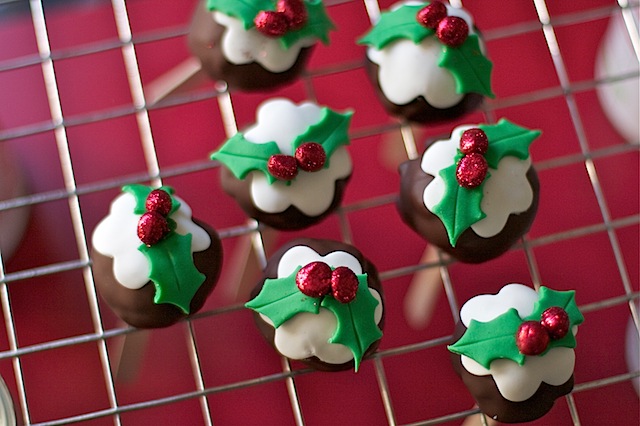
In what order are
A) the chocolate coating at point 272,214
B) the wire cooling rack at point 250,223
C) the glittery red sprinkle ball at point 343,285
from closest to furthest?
the glittery red sprinkle ball at point 343,285
the chocolate coating at point 272,214
the wire cooling rack at point 250,223

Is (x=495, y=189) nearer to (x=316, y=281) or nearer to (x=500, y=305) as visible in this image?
(x=500, y=305)

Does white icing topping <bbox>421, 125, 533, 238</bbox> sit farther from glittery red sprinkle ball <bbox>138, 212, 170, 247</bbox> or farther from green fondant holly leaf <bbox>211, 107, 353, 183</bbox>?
glittery red sprinkle ball <bbox>138, 212, 170, 247</bbox>

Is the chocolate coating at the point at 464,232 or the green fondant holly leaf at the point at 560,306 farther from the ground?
the chocolate coating at the point at 464,232

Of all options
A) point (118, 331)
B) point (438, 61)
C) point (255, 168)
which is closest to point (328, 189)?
point (255, 168)

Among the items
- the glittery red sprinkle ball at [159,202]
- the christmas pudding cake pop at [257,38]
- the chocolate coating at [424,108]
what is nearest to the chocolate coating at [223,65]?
the christmas pudding cake pop at [257,38]

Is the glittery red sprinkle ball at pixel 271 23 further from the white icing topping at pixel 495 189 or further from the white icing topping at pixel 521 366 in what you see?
the white icing topping at pixel 521 366

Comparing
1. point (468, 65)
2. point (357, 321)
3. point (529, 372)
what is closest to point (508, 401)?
point (529, 372)
